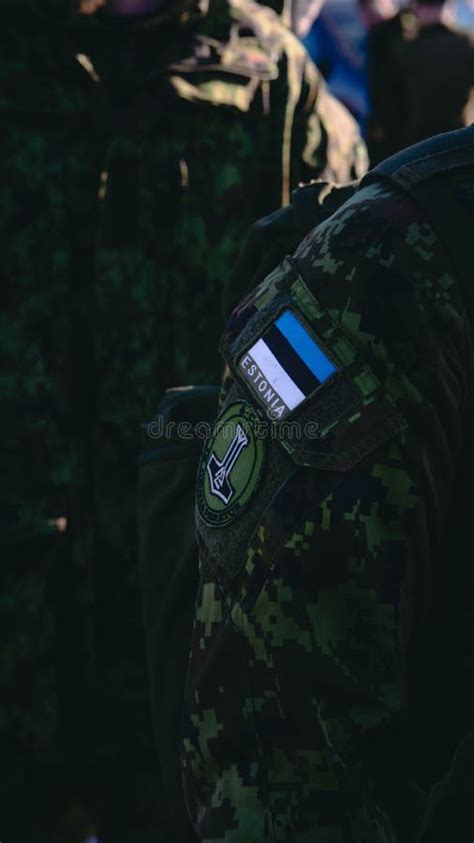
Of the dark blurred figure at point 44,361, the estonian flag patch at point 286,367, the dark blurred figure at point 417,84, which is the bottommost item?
the estonian flag patch at point 286,367

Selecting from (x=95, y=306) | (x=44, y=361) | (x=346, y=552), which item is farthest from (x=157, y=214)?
(x=346, y=552)

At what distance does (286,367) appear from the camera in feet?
2.88

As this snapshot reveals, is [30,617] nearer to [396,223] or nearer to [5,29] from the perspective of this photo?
[5,29]

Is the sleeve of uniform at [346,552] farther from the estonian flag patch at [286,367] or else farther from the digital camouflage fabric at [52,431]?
the digital camouflage fabric at [52,431]

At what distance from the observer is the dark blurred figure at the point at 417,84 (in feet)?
10.6

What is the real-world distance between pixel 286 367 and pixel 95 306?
1.02 m

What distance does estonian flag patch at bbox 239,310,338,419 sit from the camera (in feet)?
2.83

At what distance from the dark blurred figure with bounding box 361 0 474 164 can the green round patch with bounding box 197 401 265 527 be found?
2.47 metres

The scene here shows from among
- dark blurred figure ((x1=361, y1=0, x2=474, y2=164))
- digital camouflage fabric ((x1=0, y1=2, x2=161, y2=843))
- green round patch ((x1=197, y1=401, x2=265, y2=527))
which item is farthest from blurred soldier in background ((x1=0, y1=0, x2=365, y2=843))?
dark blurred figure ((x1=361, y1=0, x2=474, y2=164))

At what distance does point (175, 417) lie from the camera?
1.16 meters

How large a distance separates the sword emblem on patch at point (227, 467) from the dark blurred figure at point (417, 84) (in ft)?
8.15

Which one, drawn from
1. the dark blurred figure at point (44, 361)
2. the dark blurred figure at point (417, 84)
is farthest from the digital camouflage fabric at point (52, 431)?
the dark blurred figure at point (417, 84)

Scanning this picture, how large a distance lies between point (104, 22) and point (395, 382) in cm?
127

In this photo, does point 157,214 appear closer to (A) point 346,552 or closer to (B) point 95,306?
(B) point 95,306
